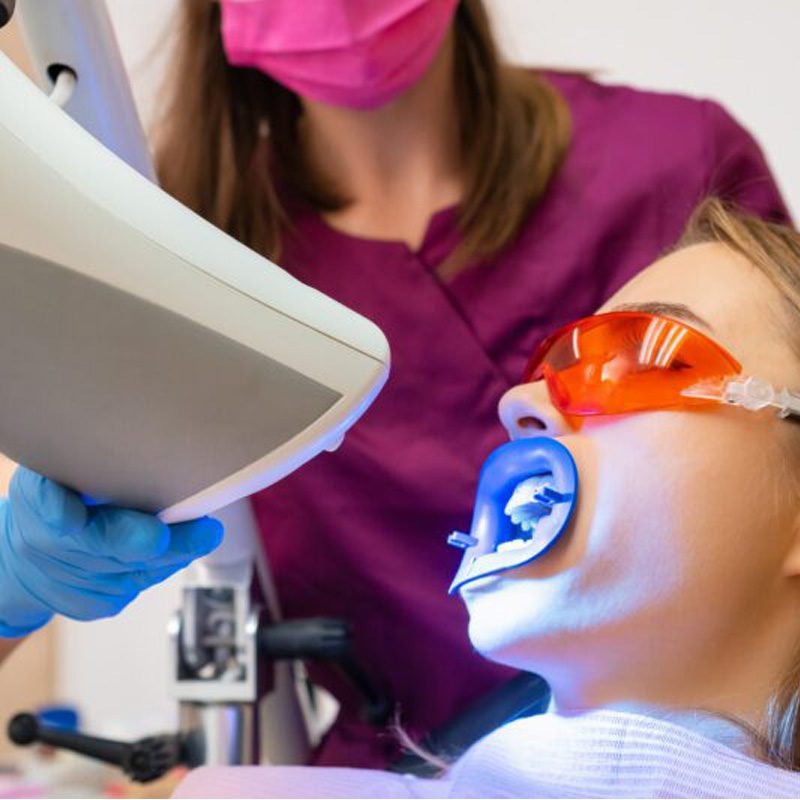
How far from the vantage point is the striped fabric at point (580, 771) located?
0.88 metres

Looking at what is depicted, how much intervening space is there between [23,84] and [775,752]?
726 millimetres

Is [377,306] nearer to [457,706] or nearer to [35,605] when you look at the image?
[457,706]

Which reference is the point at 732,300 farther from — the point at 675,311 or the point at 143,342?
the point at 143,342

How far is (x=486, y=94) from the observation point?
1.44m

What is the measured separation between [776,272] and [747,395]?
0.46ft

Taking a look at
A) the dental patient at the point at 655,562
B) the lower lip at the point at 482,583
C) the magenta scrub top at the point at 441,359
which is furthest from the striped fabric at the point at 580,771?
the magenta scrub top at the point at 441,359

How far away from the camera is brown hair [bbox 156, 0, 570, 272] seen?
1.40m

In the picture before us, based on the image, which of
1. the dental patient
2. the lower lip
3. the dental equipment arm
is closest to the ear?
the dental patient

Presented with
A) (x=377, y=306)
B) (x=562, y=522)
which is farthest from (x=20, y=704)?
(x=562, y=522)

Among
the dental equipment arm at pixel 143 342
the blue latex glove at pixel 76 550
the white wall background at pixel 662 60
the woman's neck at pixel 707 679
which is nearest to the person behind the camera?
the dental equipment arm at pixel 143 342

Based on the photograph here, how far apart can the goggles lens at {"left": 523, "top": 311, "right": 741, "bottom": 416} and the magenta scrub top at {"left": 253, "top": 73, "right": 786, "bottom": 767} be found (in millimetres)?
353

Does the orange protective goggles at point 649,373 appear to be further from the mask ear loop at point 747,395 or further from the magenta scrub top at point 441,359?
the magenta scrub top at point 441,359

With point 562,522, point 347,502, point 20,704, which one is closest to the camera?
point 562,522

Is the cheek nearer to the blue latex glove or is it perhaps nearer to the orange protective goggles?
the orange protective goggles
